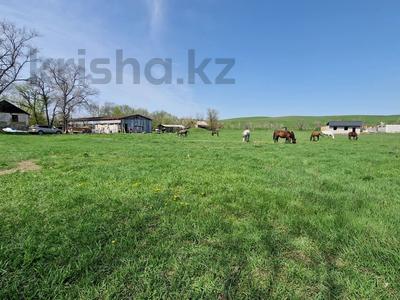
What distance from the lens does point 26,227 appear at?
367 cm

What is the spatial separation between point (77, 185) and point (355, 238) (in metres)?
5.57

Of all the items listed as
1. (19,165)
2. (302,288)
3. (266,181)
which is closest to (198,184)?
(266,181)

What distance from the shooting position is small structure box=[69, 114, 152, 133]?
2753 inches

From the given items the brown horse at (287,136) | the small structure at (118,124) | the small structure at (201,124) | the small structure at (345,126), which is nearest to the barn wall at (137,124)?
Answer: the small structure at (118,124)

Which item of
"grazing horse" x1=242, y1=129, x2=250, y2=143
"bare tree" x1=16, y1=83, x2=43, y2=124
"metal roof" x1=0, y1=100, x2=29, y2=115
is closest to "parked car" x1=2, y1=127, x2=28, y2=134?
"metal roof" x1=0, y1=100, x2=29, y2=115

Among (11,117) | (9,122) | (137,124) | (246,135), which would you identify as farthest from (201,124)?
(246,135)

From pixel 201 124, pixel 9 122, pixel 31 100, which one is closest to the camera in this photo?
pixel 9 122

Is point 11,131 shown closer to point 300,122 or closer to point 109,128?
point 109,128

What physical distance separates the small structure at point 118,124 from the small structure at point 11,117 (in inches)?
476

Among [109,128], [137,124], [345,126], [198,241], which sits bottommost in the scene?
[198,241]

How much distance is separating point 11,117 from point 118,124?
23.2 metres

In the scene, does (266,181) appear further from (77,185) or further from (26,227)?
(26,227)

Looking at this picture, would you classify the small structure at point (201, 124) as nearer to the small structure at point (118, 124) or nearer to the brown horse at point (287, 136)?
the small structure at point (118, 124)

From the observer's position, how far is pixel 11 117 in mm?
54656
